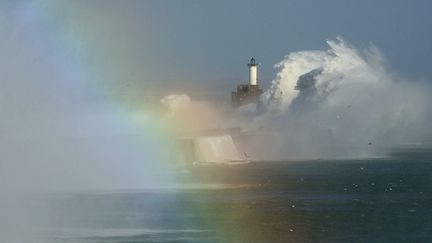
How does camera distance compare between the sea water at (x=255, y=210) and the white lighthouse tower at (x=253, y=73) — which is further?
the white lighthouse tower at (x=253, y=73)

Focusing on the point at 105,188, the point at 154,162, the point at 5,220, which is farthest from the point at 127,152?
the point at 5,220

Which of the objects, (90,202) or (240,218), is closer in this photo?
(240,218)

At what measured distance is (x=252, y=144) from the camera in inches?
4968

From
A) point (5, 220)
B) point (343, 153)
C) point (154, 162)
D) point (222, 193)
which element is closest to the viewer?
point (5, 220)

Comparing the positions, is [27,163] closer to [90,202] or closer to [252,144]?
[90,202]

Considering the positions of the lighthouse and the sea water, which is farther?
the lighthouse

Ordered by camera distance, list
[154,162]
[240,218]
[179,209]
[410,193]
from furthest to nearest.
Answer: [154,162], [410,193], [179,209], [240,218]

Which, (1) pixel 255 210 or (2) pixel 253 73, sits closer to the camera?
(1) pixel 255 210

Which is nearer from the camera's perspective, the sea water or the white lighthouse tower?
the sea water

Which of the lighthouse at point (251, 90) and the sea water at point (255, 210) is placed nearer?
the sea water at point (255, 210)

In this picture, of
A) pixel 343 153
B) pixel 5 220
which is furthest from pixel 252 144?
pixel 5 220

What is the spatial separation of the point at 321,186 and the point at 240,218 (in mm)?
25559

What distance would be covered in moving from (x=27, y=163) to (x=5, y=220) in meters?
37.1

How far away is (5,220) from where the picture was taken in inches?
2160
